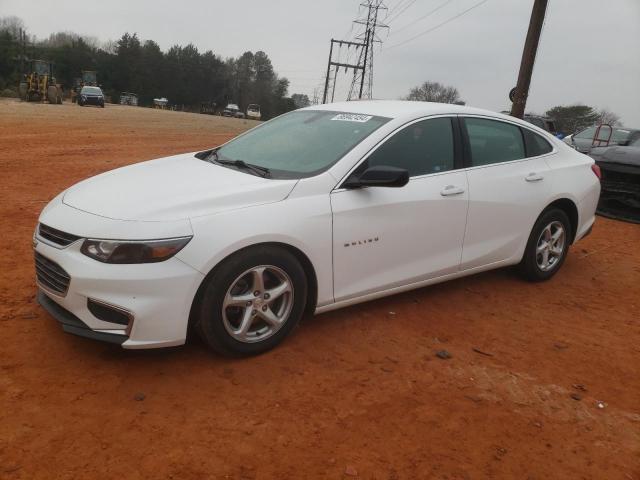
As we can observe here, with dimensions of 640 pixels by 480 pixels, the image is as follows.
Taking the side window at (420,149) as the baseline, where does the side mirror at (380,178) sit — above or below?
below

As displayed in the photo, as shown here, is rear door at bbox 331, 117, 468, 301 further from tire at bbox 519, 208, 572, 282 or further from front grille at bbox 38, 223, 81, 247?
front grille at bbox 38, 223, 81, 247

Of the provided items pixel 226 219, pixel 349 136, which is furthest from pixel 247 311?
pixel 349 136

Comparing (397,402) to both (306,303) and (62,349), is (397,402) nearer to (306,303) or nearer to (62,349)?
(306,303)

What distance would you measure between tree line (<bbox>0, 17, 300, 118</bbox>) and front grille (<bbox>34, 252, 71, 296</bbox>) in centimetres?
7517

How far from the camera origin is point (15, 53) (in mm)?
61000

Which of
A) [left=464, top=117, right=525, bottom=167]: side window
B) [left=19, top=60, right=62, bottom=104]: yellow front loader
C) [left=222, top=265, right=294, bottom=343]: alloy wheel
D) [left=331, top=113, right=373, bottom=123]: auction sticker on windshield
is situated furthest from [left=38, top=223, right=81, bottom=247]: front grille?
[left=19, top=60, right=62, bottom=104]: yellow front loader

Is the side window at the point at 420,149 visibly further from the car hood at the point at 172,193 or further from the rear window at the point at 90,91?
the rear window at the point at 90,91

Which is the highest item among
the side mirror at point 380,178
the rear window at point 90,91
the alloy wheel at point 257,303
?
the rear window at point 90,91

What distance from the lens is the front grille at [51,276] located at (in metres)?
2.96

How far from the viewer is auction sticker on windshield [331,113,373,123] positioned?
A: 13.2 ft

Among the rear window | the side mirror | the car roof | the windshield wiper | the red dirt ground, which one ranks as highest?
the rear window

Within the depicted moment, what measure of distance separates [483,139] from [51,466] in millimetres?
3788

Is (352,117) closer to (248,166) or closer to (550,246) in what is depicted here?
(248,166)

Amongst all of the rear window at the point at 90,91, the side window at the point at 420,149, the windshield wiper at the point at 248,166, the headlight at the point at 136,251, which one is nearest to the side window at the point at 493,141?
the side window at the point at 420,149
